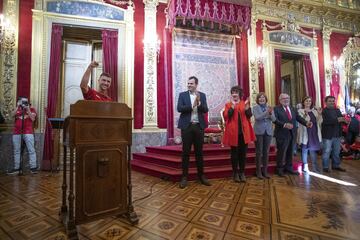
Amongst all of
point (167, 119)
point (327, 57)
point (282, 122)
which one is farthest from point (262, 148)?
point (327, 57)

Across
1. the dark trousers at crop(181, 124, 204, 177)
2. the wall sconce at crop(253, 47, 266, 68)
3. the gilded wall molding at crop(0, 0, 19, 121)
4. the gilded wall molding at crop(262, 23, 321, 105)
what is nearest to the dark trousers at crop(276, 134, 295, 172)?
the dark trousers at crop(181, 124, 204, 177)

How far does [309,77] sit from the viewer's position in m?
6.62

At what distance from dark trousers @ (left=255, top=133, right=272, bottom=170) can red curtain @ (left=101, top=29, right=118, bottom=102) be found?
3.21m

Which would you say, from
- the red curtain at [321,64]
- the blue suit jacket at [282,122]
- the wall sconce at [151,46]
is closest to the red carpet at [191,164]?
the blue suit jacket at [282,122]

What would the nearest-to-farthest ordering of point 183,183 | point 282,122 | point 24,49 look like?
1. point 183,183
2. point 282,122
3. point 24,49

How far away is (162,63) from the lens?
5.40 meters

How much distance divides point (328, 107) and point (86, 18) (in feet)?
17.0

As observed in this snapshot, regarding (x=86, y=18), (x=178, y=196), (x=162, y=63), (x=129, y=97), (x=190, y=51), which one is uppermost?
(x=86, y=18)

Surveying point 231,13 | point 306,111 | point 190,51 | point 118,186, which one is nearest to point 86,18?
point 190,51

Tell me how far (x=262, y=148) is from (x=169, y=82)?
287 cm

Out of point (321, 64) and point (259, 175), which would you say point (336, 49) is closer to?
point (321, 64)

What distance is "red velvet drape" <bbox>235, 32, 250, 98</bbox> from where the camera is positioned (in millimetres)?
5988

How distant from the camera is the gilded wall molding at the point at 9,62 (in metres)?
4.31

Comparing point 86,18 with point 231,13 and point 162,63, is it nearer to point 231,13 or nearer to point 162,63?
point 162,63
